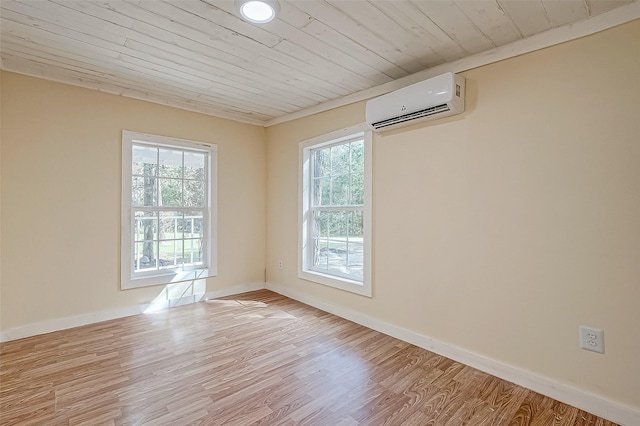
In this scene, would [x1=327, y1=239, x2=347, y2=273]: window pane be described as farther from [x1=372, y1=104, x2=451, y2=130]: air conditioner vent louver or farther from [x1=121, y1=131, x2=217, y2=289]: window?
[x1=121, y1=131, x2=217, y2=289]: window

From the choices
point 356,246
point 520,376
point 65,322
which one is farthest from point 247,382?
point 65,322

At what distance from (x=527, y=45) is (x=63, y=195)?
157 inches

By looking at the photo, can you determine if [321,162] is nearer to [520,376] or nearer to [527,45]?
[527,45]

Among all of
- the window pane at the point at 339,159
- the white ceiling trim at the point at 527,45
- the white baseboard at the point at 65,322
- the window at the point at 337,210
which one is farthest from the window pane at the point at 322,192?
the white baseboard at the point at 65,322

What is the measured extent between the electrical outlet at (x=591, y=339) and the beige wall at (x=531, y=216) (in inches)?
1.2

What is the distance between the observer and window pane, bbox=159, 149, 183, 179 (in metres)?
3.62

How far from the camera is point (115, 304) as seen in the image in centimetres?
325

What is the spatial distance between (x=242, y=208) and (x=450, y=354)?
2.96 meters

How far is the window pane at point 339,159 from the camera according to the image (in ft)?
11.5

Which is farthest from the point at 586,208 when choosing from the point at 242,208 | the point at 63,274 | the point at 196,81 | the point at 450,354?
the point at 63,274

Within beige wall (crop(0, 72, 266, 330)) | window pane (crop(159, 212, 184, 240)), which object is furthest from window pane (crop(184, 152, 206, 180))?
window pane (crop(159, 212, 184, 240))

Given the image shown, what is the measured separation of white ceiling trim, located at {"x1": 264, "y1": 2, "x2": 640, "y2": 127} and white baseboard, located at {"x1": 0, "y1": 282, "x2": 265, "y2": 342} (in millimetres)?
2961

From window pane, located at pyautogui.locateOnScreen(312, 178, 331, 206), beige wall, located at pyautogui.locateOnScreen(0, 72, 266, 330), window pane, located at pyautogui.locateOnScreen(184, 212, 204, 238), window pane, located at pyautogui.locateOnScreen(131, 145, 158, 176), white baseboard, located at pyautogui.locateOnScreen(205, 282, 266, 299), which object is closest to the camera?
beige wall, located at pyautogui.locateOnScreen(0, 72, 266, 330)

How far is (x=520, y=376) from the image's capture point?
2.12 metres
